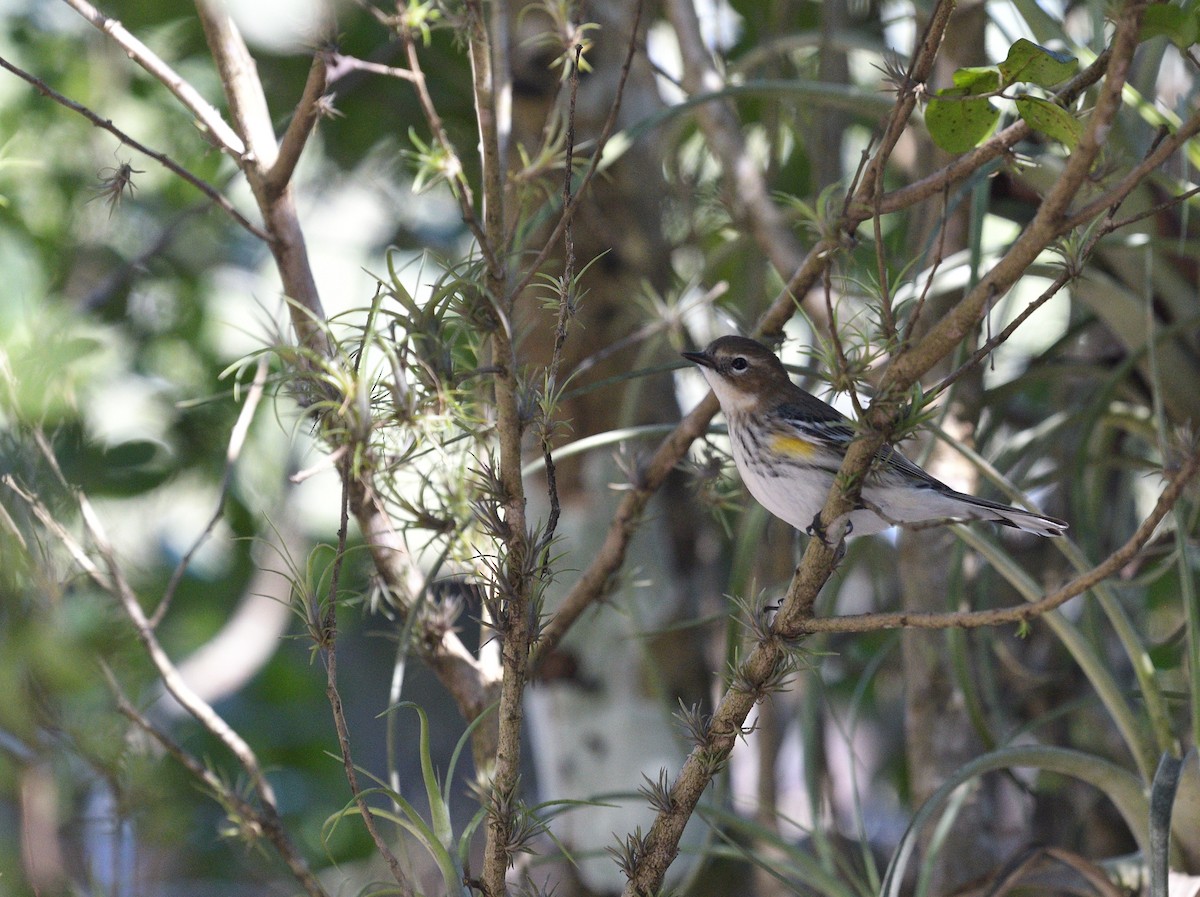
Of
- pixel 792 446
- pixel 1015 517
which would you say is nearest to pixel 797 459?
pixel 792 446

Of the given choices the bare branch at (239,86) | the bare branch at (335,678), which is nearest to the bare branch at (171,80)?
the bare branch at (239,86)

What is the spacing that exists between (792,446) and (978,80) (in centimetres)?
85

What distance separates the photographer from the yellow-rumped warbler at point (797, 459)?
5.16 feet

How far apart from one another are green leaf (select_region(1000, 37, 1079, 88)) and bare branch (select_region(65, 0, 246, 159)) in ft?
2.95

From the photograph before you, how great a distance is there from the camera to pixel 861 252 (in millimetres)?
2316

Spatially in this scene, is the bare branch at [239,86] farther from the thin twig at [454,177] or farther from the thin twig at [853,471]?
the thin twig at [853,471]

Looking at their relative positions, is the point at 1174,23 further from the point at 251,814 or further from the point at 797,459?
the point at 251,814

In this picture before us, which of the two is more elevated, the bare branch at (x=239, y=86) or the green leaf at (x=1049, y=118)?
the bare branch at (x=239, y=86)

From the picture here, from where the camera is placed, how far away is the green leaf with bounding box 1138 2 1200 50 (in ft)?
3.14

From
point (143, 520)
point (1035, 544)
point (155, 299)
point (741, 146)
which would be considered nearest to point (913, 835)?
point (741, 146)

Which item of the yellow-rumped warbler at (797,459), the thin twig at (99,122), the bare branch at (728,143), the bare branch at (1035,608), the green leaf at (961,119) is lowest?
the bare branch at (1035,608)

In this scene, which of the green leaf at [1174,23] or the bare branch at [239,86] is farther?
the bare branch at [239,86]

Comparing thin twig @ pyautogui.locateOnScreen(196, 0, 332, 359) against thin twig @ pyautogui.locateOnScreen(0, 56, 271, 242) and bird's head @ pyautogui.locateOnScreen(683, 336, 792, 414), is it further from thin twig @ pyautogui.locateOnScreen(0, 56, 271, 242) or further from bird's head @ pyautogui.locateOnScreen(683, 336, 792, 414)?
bird's head @ pyautogui.locateOnScreen(683, 336, 792, 414)

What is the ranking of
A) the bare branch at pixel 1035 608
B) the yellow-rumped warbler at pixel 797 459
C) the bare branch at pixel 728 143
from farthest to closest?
the bare branch at pixel 728 143 → the yellow-rumped warbler at pixel 797 459 → the bare branch at pixel 1035 608
